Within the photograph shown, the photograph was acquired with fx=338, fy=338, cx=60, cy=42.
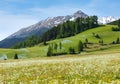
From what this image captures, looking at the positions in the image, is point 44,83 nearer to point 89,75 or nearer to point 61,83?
point 61,83

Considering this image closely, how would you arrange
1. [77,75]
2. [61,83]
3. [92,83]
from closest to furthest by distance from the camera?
[61,83] < [92,83] < [77,75]

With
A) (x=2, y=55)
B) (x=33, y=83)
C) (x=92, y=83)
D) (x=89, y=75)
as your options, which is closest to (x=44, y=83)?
(x=33, y=83)

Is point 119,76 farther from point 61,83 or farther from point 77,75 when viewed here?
point 61,83

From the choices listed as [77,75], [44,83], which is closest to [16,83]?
[44,83]

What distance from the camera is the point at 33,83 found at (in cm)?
1337

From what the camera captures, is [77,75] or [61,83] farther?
[77,75]

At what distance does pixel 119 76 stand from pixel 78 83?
629cm

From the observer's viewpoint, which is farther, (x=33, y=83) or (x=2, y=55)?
(x=2, y=55)

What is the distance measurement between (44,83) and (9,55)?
186 meters

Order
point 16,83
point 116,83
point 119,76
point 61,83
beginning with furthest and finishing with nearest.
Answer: point 119,76 → point 16,83 → point 61,83 → point 116,83

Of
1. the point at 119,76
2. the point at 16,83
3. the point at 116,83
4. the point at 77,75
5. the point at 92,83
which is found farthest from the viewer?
the point at 77,75

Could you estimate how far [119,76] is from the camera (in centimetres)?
1786

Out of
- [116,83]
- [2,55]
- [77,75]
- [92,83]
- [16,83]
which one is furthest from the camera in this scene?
[2,55]

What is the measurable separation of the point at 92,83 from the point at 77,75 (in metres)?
5.41
